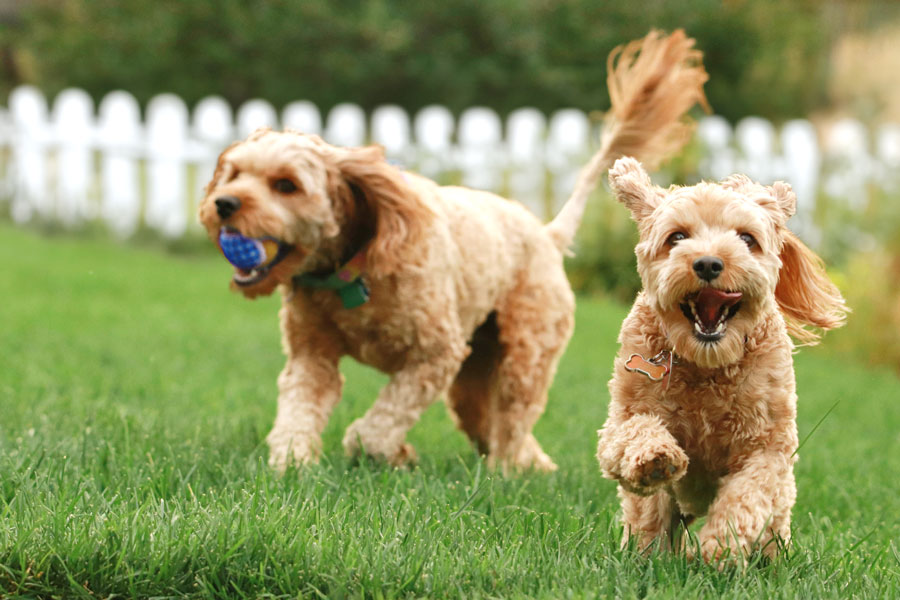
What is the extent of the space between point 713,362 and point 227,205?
2013 millimetres

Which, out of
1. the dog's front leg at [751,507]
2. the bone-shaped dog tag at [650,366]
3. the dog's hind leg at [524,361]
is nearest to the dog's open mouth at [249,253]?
the dog's hind leg at [524,361]

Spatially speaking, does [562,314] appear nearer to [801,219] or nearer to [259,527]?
[259,527]

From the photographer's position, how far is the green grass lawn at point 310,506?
2.87 m

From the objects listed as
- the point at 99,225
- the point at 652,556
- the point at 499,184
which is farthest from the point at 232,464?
the point at 99,225

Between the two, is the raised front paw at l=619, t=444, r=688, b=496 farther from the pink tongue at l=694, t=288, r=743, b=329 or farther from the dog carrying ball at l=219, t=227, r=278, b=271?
the dog carrying ball at l=219, t=227, r=278, b=271

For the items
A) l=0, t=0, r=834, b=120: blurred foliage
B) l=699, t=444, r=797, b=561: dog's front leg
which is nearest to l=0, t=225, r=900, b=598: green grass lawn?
l=699, t=444, r=797, b=561: dog's front leg

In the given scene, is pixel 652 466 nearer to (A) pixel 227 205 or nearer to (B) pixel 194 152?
(A) pixel 227 205

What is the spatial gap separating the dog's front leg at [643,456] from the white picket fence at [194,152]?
421 inches

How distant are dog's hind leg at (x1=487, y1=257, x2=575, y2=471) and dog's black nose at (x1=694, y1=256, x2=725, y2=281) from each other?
245cm

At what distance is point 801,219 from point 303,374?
9.95 metres

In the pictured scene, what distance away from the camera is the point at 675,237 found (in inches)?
119

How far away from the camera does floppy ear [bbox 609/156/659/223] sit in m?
3.24

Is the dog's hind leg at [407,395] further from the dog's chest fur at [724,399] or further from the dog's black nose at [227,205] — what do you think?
the dog's chest fur at [724,399]

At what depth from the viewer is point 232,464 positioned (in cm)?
411
